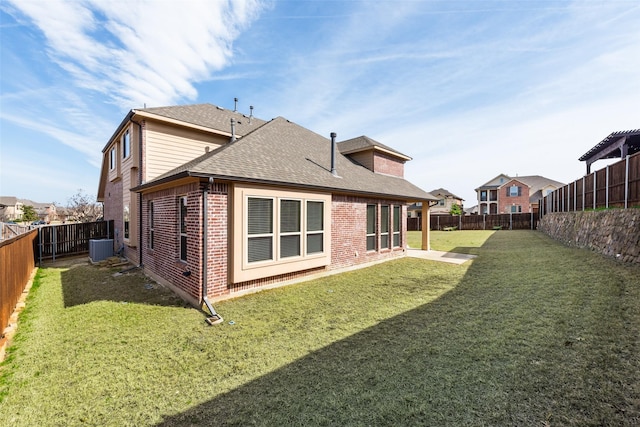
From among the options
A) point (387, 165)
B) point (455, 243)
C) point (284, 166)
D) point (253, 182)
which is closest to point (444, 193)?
point (455, 243)

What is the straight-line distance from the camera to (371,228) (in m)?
11.1

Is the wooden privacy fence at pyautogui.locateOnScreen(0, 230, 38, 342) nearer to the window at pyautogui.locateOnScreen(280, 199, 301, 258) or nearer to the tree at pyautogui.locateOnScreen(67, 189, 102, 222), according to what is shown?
the window at pyautogui.locateOnScreen(280, 199, 301, 258)

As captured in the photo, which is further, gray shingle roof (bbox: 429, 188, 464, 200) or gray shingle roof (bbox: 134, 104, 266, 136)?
gray shingle roof (bbox: 429, 188, 464, 200)

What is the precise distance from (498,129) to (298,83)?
10.5 m

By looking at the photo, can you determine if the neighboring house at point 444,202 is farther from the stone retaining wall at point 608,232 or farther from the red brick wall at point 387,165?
the red brick wall at point 387,165

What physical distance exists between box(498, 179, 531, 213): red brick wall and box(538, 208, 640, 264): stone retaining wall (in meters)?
36.5

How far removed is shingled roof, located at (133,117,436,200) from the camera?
6680 millimetres

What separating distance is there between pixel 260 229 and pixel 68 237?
13086 mm

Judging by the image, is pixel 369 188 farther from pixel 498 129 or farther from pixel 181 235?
pixel 498 129

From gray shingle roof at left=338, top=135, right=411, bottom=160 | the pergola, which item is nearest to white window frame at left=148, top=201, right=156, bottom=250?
gray shingle roof at left=338, top=135, right=411, bottom=160

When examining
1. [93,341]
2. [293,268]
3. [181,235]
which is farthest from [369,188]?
[93,341]

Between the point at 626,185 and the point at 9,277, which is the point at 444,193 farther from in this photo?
the point at 9,277

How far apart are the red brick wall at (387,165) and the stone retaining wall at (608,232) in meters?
8.72

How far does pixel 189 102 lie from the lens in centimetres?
1266
